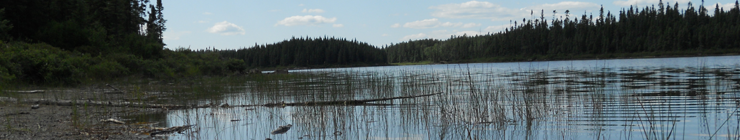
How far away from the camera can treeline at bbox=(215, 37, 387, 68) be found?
168500 millimetres

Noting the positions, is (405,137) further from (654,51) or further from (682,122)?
(654,51)

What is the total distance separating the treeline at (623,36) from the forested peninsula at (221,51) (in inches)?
10.6

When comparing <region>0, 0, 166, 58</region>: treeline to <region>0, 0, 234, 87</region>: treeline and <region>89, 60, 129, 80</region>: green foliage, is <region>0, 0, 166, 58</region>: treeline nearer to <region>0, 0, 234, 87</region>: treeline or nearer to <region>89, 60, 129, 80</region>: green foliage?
<region>0, 0, 234, 87</region>: treeline

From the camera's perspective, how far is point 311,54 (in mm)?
168750

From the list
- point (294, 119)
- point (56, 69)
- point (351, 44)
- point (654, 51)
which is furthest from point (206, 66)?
point (351, 44)

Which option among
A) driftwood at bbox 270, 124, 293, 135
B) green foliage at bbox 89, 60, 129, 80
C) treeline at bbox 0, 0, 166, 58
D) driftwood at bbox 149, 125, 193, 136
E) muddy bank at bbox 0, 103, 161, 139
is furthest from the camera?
treeline at bbox 0, 0, 166, 58

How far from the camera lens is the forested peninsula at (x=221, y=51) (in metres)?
24.1

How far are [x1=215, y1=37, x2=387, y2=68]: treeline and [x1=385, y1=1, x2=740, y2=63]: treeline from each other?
133 feet

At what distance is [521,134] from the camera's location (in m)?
7.92

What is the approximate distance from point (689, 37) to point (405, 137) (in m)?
127

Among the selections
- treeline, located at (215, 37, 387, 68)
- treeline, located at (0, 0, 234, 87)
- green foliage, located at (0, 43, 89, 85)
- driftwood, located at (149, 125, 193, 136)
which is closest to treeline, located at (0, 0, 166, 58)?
treeline, located at (0, 0, 234, 87)

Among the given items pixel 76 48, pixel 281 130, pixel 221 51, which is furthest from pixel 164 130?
pixel 221 51

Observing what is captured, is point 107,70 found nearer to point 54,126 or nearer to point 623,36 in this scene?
point 54,126

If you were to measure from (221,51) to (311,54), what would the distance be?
3994 cm
